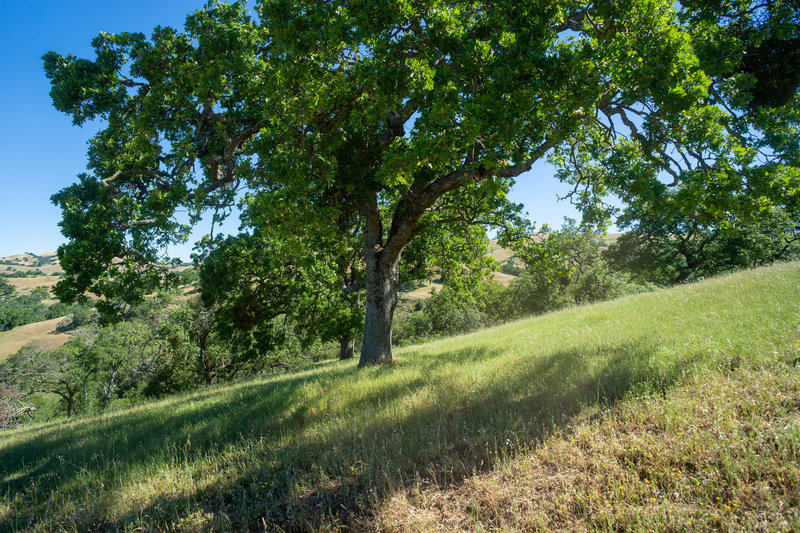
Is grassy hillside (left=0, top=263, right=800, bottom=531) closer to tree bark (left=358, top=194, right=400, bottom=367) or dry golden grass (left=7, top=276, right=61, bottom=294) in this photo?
tree bark (left=358, top=194, right=400, bottom=367)

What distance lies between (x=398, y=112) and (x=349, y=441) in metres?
6.67

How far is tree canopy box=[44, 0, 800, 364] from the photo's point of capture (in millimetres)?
5441

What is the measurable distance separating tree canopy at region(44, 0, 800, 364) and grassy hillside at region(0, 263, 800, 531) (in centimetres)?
274

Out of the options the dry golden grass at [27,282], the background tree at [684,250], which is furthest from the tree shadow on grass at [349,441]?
the dry golden grass at [27,282]

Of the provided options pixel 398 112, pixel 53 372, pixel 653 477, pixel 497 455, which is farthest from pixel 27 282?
pixel 653 477

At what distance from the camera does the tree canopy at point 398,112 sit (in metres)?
5.44

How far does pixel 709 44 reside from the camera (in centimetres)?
604

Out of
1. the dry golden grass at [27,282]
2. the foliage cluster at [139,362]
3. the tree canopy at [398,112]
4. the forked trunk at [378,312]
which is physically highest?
the dry golden grass at [27,282]

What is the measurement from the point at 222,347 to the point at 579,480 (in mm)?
29931

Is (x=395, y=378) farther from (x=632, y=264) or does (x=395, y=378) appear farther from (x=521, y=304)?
(x=521, y=304)

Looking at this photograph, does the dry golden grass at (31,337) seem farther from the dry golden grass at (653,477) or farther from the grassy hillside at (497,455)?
the dry golden grass at (653,477)

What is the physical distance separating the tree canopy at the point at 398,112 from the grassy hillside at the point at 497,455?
274cm

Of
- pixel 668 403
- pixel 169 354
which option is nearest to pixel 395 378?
pixel 668 403

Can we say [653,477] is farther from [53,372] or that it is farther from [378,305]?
[53,372]
